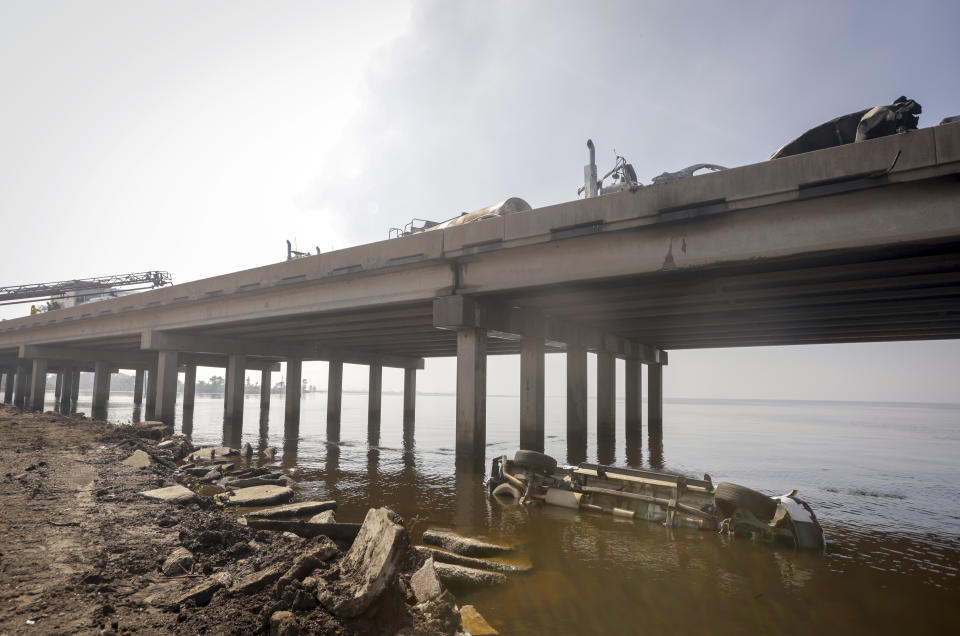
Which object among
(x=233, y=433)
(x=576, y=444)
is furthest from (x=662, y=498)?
(x=233, y=433)

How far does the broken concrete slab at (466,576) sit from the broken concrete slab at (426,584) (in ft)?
2.90

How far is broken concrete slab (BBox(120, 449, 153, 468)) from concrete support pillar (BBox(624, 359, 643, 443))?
27.8 meters

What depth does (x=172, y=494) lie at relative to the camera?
441 inches

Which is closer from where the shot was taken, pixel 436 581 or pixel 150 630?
pixel 150 630

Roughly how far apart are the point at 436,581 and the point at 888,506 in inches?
598

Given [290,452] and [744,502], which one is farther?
[290,452]

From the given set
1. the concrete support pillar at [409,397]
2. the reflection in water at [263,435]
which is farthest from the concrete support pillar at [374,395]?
the reflection in water at [263,435]

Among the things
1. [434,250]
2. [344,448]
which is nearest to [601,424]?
[344,448]

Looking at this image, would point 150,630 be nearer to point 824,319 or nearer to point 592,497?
point 592,497

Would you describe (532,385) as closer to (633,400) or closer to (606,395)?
(606,395)

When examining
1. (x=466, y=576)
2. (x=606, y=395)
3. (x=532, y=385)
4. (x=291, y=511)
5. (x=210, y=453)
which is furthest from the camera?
(x=606, y=395)

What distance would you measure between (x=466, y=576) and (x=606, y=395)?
2431cm

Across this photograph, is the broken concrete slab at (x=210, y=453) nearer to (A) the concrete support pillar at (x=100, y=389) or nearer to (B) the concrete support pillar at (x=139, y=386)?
(A) the concrete support pillar at (x=100, y=389)

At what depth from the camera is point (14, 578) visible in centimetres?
576
